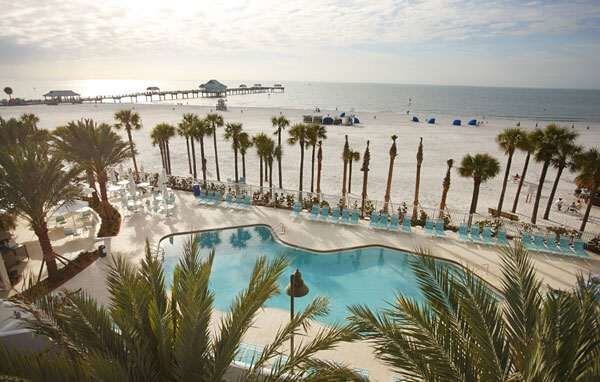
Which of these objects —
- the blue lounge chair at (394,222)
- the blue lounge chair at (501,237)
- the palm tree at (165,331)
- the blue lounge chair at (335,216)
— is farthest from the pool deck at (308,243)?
the palm tree at (165,331)

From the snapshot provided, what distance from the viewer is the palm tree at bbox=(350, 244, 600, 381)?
392 cm

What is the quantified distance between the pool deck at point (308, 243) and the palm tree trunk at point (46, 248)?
70 cm

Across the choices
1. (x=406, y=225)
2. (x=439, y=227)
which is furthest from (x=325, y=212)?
(x=439, y=227)

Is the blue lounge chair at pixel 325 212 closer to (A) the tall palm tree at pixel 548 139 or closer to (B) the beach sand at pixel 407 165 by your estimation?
(B) the beach sand at pixel 407 165

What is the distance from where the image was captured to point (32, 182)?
10477 millimetres

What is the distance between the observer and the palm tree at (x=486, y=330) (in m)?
3.92

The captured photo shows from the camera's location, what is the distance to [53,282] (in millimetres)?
11680

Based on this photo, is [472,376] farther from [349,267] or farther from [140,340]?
[349,267]

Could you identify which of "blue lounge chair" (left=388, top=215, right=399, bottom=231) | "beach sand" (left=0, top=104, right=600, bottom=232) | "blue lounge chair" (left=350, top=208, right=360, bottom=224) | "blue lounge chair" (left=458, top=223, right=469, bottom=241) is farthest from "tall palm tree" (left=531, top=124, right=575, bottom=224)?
"blue lounge chair" (left=350, top=208, right=360, bottom=224)

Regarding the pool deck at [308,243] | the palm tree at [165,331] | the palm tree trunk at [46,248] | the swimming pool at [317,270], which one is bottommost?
the swimming pool at [317,270]

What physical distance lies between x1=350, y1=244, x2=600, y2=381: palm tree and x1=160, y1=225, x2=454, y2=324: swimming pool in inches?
273

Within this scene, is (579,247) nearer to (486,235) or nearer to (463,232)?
(486,235)

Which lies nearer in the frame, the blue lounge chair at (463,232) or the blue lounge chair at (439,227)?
the blue lounge chair at (463,232)

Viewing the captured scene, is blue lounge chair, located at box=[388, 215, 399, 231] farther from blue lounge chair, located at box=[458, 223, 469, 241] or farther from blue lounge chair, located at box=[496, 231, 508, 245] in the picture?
blue lounge chair, located at box=[496, 231, 508, 245]
